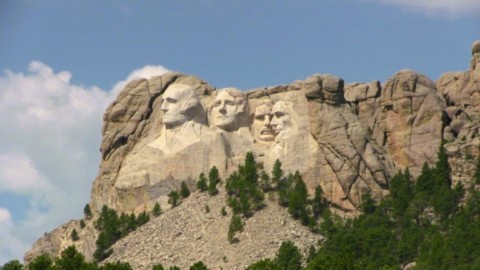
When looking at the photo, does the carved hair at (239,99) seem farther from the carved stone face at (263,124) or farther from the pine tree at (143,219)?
the pine tree at (143,219)

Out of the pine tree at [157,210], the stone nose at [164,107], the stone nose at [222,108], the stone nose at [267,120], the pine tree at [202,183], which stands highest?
the stone nose at [164,107]

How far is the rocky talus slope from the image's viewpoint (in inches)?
4929

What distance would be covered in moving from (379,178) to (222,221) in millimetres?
8178

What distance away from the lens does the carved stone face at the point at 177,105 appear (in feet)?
436

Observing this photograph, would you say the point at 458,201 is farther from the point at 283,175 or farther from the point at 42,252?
the point at 42,252

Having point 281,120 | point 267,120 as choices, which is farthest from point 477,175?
point 267,120

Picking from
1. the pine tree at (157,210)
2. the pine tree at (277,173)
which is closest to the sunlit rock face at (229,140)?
the pine tree at (157,210)

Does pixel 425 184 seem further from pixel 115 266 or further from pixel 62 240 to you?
pixel 62 240

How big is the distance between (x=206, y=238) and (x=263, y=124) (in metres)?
8.65

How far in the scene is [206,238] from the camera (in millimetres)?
127062

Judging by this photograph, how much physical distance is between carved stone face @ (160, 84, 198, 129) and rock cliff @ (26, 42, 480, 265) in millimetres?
51

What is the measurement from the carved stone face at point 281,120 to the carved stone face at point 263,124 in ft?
1.39

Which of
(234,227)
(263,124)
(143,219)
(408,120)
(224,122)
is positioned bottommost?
(234,227)

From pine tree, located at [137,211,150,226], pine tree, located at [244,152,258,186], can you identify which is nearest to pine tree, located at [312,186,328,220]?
pine tree, located at [244,152,258,186]
